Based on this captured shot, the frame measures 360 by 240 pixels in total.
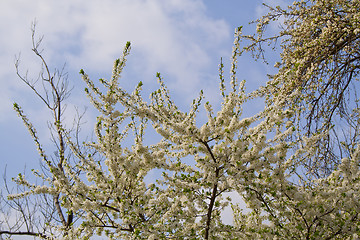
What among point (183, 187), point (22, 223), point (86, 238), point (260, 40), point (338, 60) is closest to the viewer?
point (183, 187)

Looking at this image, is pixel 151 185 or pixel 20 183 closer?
pixel 20 183

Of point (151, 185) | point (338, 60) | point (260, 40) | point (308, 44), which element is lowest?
point (151, 185)

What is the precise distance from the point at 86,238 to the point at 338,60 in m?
7.07

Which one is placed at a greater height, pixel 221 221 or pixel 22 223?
pixel 22 223

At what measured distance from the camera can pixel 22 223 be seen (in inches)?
337

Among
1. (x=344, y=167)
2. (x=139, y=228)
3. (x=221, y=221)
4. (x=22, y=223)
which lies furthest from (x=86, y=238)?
(x=22, y=223)

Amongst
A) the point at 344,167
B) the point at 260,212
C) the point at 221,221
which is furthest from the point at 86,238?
the point at 344,167

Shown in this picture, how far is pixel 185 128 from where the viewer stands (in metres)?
4.17

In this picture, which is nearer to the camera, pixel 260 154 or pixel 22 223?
pixel 260 154

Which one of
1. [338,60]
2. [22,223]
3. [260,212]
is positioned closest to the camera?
[260,212]

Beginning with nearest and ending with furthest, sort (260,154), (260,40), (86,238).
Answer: (260,154)
(86,238)
(260,40)

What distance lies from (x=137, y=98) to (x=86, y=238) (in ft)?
7.24

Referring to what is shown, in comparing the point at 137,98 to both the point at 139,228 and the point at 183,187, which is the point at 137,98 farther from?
the point at 139,228

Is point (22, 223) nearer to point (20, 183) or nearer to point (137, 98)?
point (20, 183)
